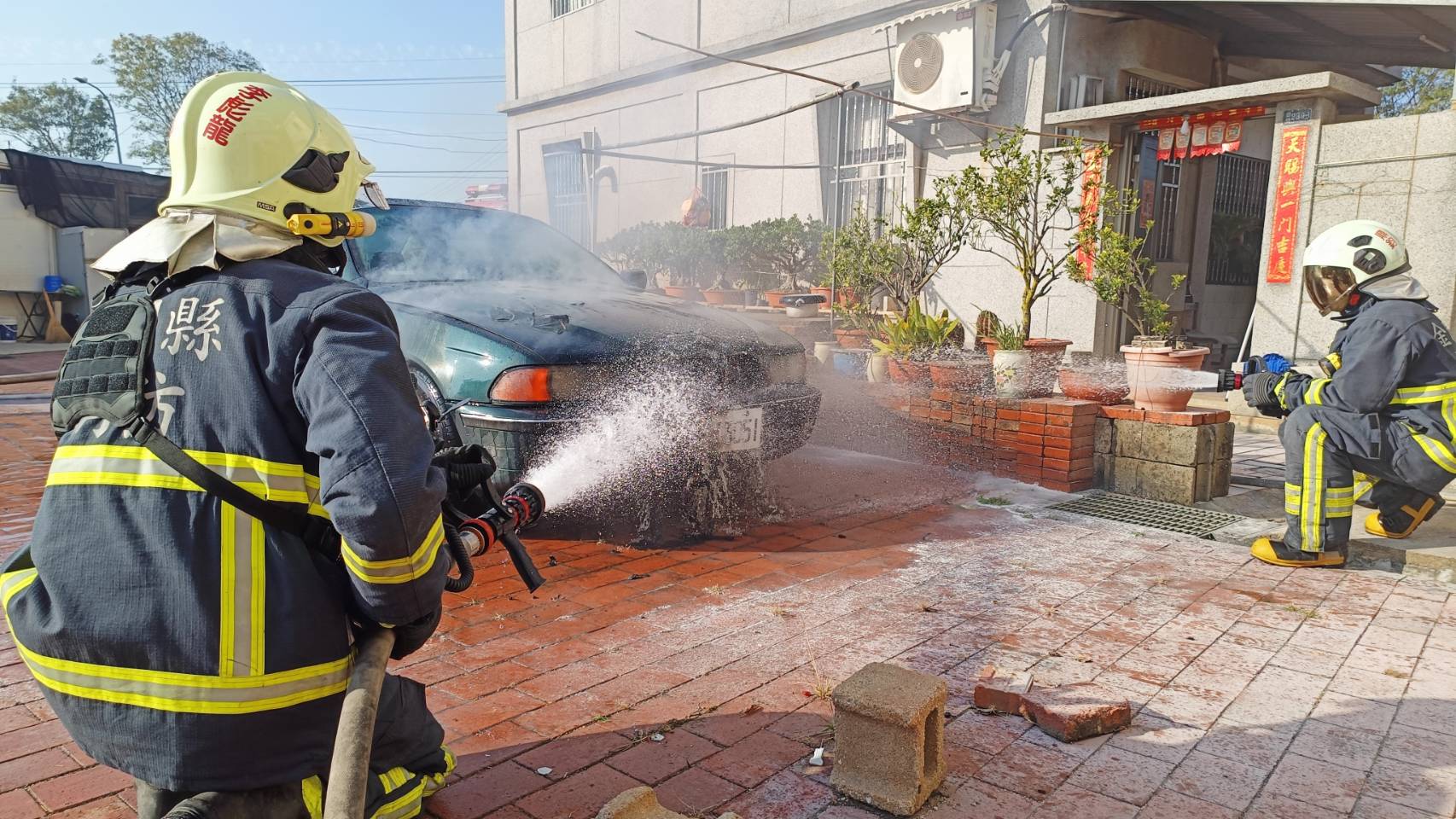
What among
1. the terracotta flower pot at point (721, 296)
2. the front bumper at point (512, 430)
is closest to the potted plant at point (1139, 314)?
the front bumper at point (512, 430)

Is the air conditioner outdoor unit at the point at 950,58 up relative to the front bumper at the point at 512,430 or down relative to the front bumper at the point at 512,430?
up

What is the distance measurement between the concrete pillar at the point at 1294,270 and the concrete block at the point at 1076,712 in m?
6.75

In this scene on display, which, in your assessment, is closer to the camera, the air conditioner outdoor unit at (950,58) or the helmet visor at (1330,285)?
the helmet visor at (1330,285)

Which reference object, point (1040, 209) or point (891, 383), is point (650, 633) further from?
point (1040, 209)

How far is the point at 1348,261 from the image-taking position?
178 inches

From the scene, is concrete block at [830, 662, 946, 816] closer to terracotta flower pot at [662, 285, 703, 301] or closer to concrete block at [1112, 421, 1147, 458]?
concrete block at [1112, 421, 1147, 458]

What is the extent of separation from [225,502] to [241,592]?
0.54 feet


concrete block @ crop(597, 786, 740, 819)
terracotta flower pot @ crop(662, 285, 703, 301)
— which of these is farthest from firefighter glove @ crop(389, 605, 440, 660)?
terracotta flower pot @ crop(662, 285, 703, 301)

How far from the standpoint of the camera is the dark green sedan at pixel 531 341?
424 cm

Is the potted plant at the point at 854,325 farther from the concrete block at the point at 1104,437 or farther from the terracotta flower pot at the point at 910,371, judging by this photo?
the concrete block at the point at 1104,437

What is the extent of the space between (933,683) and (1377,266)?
3.61 m

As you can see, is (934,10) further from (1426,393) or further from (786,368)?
(1426,393)

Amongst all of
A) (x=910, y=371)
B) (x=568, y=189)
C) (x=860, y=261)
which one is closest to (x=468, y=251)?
(x=910, y=371)

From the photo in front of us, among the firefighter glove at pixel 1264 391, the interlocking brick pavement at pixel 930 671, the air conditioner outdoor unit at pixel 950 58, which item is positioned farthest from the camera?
the air conditioner outdoor unit at pixel 950 58
